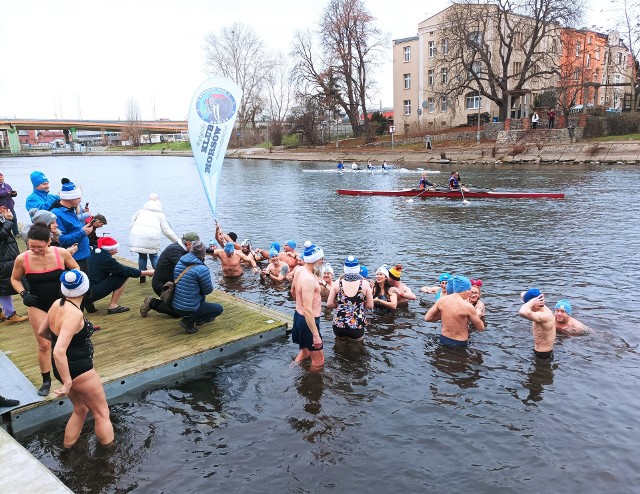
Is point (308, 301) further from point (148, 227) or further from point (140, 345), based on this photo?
point (148, 227)

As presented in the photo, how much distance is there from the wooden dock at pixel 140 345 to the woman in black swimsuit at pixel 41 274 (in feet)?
1.48

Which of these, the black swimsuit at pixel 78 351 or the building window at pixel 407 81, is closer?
the black swimsuit at pixel 78 351

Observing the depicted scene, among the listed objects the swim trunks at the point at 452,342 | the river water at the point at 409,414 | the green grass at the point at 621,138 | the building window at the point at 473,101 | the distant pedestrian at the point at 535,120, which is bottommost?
the river water at the point at 409,414

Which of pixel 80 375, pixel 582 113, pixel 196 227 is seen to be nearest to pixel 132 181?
pixel 196 227

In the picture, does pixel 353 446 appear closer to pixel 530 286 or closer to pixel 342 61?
pixel 530 286

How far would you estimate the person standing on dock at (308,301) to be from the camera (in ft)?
22.8

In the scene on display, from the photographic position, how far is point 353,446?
602 centimetres

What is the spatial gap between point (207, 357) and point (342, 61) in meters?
62.4

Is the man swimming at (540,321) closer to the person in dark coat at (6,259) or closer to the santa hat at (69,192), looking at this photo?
the santa hat at (69,192)

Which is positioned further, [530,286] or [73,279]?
[530,286]

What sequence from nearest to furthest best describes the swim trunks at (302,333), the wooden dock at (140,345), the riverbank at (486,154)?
1. the wooden dock at (140,345)
2. the swim trunks at (302,333)
3. the riverbank at (486,154)

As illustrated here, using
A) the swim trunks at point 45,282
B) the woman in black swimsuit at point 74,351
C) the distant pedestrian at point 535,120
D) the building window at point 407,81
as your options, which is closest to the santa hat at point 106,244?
the swim trunks at point 45,282

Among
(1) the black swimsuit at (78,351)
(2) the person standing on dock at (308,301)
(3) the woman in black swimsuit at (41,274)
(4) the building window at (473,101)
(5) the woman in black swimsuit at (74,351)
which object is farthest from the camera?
(4) the building window at (473,101)

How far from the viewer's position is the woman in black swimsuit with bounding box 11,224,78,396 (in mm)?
5844
